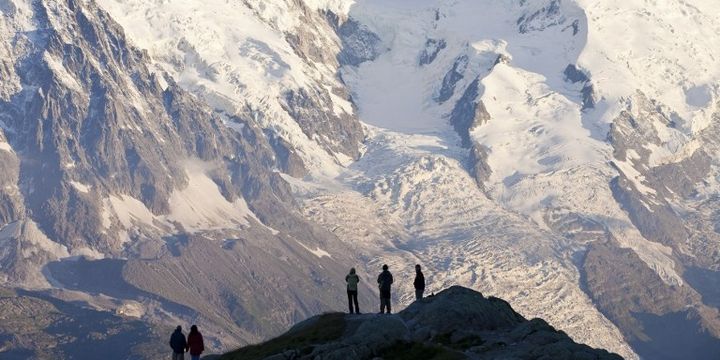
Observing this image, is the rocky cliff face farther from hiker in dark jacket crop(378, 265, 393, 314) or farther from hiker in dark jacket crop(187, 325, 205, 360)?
hiker in dark jacket crop(187, 325, 205, 360)

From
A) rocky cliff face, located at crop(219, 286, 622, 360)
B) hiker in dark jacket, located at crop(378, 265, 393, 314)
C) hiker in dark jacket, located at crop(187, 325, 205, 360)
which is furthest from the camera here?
hiker in dark jacket, located at crop(378, 265, 393, 314)

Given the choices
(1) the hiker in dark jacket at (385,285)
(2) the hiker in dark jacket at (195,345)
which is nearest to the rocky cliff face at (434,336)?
(1) the hiker in dark jacket at (385,285)

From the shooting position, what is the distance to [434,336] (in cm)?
13038

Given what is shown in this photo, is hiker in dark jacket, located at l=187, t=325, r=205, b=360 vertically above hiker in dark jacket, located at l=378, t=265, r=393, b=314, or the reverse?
hiker in dark jacket, located at l=187, t=325, r=205, b=360

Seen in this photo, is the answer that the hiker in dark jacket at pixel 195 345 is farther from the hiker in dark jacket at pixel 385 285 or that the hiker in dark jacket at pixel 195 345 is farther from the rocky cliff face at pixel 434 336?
the hiker in dark jacket at pixel 385 285

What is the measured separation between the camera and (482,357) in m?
121

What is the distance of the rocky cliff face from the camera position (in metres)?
118

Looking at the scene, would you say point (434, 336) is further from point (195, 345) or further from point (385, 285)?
point (195, 345)

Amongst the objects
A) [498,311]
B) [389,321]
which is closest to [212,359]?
[389,321]

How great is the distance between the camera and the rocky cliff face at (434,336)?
118m

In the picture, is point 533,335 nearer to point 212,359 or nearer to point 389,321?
point 389,321

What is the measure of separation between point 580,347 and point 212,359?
32.3 meters

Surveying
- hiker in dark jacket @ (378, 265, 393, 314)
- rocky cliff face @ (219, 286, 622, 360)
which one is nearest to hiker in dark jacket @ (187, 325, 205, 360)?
rocky cliff face @ (219, 286, 622, 360)

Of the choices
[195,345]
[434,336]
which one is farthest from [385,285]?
[195,345]
